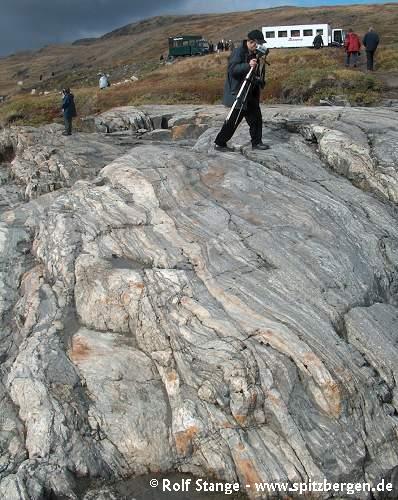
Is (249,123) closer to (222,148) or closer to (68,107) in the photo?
(222,148)

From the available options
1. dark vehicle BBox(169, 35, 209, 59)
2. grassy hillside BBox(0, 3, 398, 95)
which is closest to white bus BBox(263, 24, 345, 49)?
dark vehicle BBox(169, 35, 209, 59)

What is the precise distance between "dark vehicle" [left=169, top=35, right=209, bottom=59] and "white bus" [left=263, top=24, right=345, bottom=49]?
71.2 ft

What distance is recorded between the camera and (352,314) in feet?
36.0

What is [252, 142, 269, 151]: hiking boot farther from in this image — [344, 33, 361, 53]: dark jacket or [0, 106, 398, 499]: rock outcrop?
[344, 33, 361, 53]: dark jacket

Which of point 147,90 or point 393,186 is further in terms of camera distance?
point 147,90

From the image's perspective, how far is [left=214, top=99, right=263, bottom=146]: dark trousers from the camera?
52.2 ft

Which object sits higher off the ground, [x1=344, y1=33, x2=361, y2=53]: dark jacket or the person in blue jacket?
[x1=344, y1=33, x2=361, y2=53]: dark jacket

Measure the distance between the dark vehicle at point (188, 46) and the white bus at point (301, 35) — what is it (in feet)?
71.2

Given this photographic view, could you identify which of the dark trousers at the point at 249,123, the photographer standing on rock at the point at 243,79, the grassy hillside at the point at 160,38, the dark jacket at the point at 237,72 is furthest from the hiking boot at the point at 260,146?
the grassy hillside at the point at 160,38

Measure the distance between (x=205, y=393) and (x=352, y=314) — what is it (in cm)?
348

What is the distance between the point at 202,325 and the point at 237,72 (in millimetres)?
8039

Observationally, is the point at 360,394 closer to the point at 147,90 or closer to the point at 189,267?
the point at 189,267

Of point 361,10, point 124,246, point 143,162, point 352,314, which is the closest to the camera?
point 352,314

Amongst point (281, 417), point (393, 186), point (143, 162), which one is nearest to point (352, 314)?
point (281, 417)
